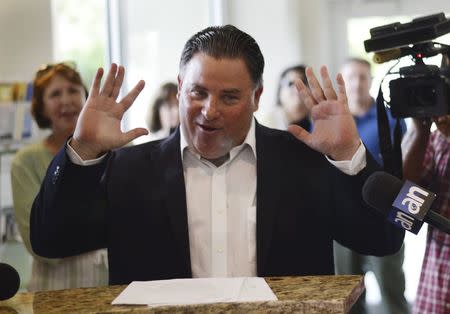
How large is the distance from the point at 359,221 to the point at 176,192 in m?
0.42

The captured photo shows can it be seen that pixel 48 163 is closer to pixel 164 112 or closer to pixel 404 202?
pixel 404 202

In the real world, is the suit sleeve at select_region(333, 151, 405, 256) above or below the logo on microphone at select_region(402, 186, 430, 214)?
below

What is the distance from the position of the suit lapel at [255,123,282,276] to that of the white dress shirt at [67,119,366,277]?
26mm

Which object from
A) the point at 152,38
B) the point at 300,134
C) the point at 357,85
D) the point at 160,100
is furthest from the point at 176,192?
the point at 152,38

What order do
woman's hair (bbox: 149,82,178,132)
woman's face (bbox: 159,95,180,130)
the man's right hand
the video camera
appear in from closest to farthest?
the man's right hand
the video camera
woman's face (bbox: 159,95,180,130)
woman's hair (bbox: 149,82,178,132)

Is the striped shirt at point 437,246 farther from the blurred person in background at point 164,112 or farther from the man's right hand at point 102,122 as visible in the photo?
the blurred person in background at point 164,112

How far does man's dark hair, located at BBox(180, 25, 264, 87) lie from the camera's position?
1.93 meters

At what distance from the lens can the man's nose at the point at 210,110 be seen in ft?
6.11

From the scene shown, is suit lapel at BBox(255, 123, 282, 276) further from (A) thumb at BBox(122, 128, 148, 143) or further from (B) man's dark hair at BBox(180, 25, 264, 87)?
(A) thumb at BBox(122, 128, 148, 143)

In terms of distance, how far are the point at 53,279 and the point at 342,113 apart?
140 centimetres

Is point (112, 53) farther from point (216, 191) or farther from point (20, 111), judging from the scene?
point (216, 191)

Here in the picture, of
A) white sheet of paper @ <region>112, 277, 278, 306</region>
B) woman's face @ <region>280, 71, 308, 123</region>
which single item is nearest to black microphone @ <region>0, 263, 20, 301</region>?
white sheet of paper @ <region>112, 277, 278, 306</region>

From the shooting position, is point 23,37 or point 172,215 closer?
point 172,215

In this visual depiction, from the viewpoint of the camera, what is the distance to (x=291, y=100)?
5.02 metres
